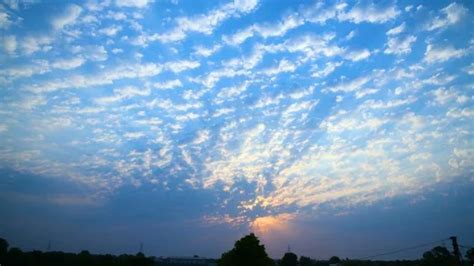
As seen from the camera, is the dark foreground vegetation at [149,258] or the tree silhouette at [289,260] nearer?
the dark foreground vegetation at [149,258]

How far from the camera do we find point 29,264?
268ft

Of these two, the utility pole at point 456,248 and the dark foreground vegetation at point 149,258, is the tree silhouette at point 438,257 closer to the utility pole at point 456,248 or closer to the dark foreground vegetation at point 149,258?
the dark foreground vegetation at point 149,258

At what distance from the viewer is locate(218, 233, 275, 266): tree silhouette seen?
55.2 meters

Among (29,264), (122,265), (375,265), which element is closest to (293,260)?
(375,265)

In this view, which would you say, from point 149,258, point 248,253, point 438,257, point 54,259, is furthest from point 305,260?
point 248,253

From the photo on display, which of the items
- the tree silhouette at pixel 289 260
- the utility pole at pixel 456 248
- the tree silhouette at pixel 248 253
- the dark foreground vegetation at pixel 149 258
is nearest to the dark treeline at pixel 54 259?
the dark foreground vegetation at pixel 149 258

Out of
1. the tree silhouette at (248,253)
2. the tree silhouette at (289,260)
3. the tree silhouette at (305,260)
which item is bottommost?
the tree silhouette at (305,260)

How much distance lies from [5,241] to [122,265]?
107 feet

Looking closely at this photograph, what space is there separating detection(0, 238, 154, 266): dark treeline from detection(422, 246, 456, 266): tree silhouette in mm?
63052

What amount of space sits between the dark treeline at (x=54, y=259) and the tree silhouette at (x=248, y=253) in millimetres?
27411

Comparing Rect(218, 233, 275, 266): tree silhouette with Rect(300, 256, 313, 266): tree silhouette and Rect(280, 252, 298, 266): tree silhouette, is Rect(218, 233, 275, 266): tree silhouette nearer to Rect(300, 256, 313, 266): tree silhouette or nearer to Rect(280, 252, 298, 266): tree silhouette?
Rect(280, 252, 298, 266): tree silhouette

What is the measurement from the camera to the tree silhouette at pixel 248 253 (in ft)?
181

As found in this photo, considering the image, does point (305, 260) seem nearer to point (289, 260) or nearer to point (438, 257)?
point (289, 260)

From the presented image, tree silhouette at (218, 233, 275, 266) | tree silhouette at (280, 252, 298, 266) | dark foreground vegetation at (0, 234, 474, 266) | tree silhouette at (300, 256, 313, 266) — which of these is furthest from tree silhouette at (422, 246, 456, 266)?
tree silhouette at (300, 256, 313, 266)
